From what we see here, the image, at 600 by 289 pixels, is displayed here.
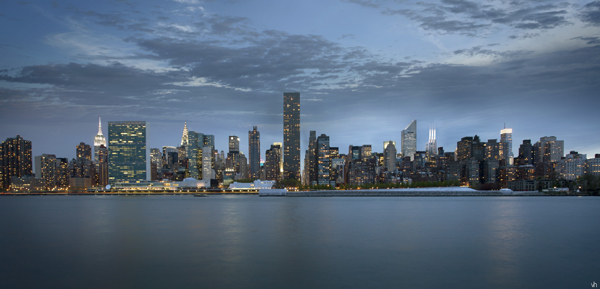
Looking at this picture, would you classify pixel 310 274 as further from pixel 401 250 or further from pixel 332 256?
pixel 401 250

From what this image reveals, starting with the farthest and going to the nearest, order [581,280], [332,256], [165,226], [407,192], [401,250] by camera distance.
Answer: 1. [407,192]
2. [165,226]
3. [401,250]
4. [332,256]
5. [581,280]

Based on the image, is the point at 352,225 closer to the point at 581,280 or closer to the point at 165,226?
the point at 165,226

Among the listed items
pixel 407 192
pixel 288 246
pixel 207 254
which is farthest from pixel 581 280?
pixel 407 192

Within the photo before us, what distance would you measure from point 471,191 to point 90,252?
187774 millimetres

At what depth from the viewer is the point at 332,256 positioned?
36625 millimetres

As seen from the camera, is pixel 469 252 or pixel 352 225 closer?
pixel 469 252

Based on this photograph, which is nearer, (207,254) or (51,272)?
(51,272)

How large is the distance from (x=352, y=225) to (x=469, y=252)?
23959mm

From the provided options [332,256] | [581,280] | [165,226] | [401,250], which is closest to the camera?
[581,280]

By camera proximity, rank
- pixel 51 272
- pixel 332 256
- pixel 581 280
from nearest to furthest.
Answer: pixel 581 280
pixel 51 272
pixel 332 256

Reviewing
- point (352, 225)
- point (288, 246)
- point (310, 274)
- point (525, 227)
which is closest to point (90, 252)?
point (288, 246)

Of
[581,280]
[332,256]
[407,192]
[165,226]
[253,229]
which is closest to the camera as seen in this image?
[581,280]

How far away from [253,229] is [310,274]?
28326 mm

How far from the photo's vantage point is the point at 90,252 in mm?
40000
